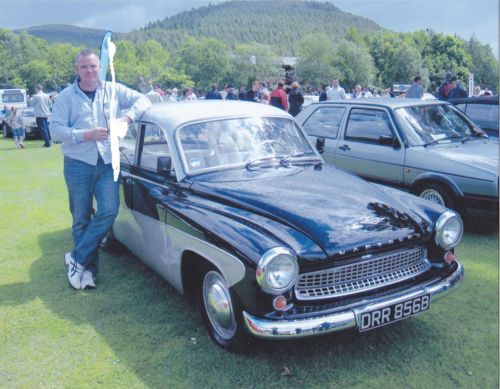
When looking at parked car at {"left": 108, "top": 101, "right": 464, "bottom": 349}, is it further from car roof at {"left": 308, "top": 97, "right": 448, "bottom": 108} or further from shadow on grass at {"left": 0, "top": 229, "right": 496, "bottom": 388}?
car roof at {"left": 308, "top": 97, "right": 448, "bottom": 108}

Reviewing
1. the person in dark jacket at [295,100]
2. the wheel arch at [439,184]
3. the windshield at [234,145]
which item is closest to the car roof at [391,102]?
the wheel arch at [439,184]

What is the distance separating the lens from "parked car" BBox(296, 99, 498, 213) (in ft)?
18.5

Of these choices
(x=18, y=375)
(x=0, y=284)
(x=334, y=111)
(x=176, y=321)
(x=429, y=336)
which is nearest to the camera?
(x=18, y=375)

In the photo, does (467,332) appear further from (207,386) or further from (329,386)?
(207,386)

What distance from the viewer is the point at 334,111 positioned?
737cm

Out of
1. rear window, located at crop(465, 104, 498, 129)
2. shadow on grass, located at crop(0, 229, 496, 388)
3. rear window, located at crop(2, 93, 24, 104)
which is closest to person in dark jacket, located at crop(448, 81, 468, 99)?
rear window, located at crop(465, 104, 498, 129)

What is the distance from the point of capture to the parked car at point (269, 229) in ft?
9.59

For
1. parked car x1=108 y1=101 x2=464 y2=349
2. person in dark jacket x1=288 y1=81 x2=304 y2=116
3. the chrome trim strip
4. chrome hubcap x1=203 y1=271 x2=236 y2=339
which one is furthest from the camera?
person in dark jacket x1=288 y1=81 x2=304 y2=116

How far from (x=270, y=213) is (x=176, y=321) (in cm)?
131

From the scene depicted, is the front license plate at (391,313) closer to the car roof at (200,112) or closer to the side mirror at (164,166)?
the side mirror at (164,166)

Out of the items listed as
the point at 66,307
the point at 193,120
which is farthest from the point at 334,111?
the point at 66,307

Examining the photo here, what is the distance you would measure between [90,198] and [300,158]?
208cm

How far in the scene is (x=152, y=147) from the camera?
4.45 meters

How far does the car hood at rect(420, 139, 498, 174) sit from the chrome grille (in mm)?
2779
